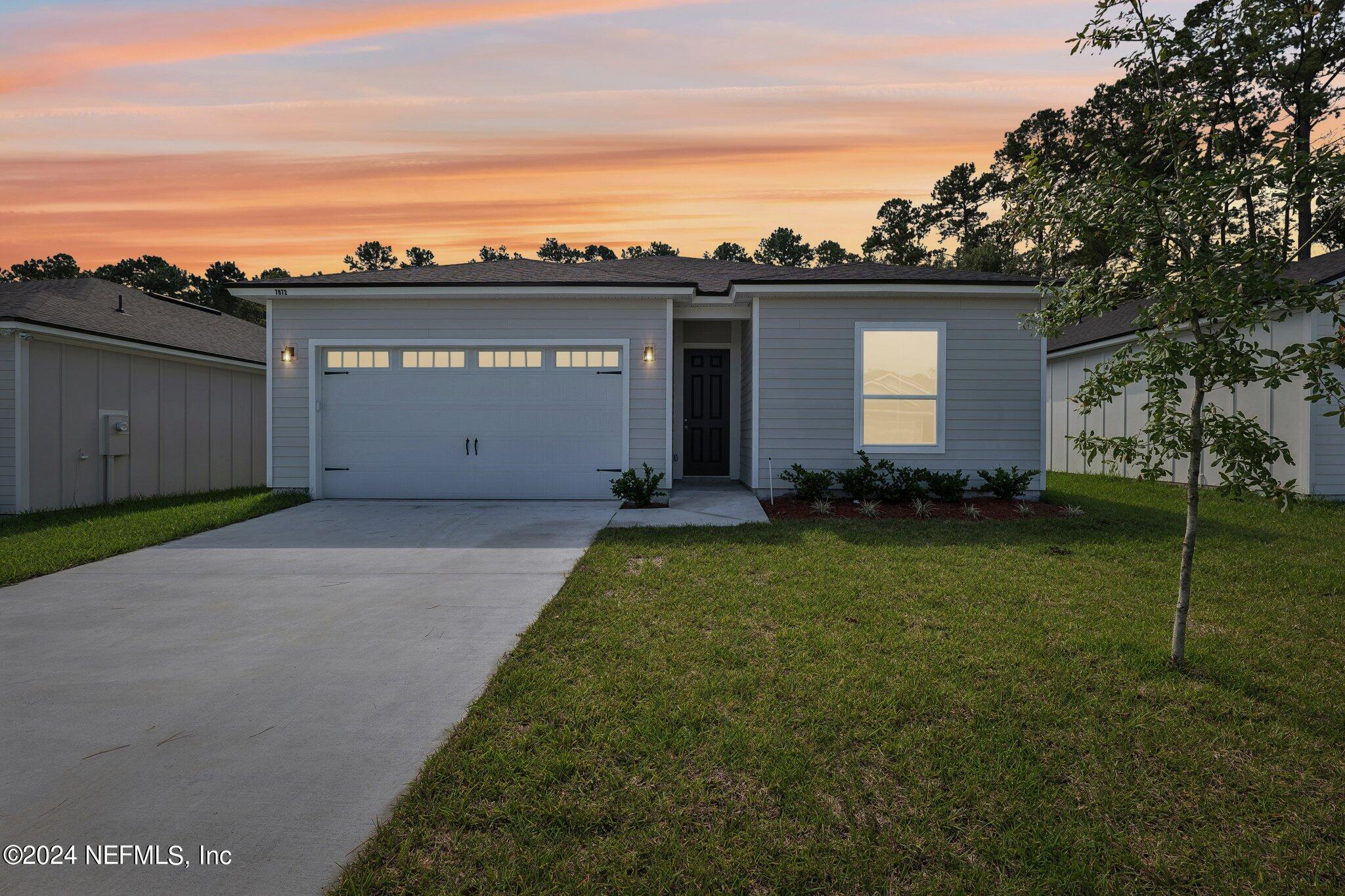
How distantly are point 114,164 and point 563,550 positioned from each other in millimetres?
10412

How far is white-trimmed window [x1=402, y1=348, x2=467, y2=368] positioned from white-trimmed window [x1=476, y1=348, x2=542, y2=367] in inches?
10.2

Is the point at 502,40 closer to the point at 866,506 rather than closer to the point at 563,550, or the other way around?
the point at 563,550

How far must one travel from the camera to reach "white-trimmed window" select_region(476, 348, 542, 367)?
9.74 meters

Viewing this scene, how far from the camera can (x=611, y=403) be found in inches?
382

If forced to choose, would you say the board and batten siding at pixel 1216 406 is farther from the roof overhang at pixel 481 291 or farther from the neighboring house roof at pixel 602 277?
the roof overhang at pixel 481 291

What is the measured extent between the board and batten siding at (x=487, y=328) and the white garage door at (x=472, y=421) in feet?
0.70

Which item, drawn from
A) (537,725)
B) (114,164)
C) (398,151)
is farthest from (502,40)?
(537,725)

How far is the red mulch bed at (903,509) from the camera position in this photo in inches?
326

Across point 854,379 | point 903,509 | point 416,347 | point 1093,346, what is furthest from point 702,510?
point 1093,346

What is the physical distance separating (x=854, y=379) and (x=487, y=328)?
17.4ft

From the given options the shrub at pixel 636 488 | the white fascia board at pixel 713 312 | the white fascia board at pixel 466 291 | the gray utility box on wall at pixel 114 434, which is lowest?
the shrub at pixel 636 488

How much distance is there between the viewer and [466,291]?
951 centimetres

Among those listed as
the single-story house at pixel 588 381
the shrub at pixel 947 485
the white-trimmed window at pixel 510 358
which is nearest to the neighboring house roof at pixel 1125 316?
the single-story house at pixel 588 381

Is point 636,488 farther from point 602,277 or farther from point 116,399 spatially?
point 116,399
